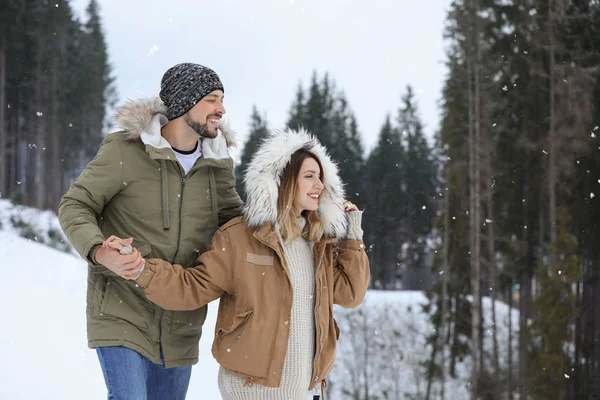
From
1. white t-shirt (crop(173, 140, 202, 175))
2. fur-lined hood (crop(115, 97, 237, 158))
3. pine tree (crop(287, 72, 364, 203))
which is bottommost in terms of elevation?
white t-shirt (crop(173, 140, 202, 175))

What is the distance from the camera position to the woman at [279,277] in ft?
8.23

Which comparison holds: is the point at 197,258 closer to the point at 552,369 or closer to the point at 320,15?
the point at 552,369

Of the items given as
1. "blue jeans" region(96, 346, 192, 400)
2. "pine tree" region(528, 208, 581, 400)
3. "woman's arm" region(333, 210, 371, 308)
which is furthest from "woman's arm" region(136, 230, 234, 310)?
"pine tree" region(528, 208, 581, 400)

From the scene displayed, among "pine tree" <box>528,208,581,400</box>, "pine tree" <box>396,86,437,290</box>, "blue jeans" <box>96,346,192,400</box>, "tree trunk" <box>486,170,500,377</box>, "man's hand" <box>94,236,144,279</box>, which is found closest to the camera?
"man's hand" <box>94,236,144,279</box>

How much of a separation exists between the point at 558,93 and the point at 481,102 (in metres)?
2.03

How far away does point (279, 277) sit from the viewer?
8.43 ft

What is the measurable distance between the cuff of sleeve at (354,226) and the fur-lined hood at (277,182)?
0.03m

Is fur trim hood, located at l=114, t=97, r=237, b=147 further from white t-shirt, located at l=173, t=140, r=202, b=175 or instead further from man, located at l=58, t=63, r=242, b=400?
white t-shirt, located at l=173, t=140, r=202, b=175

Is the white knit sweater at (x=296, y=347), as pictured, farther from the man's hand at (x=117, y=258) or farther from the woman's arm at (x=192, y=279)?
the man's hand at (x=117, y=258)

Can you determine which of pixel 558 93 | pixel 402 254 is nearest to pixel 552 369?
pixel 558 93

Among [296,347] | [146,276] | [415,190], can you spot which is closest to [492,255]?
[415,190]

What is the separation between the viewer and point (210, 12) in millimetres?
33906

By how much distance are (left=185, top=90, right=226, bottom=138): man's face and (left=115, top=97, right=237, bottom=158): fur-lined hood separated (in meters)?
0.09

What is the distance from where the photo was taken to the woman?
2510 mm
